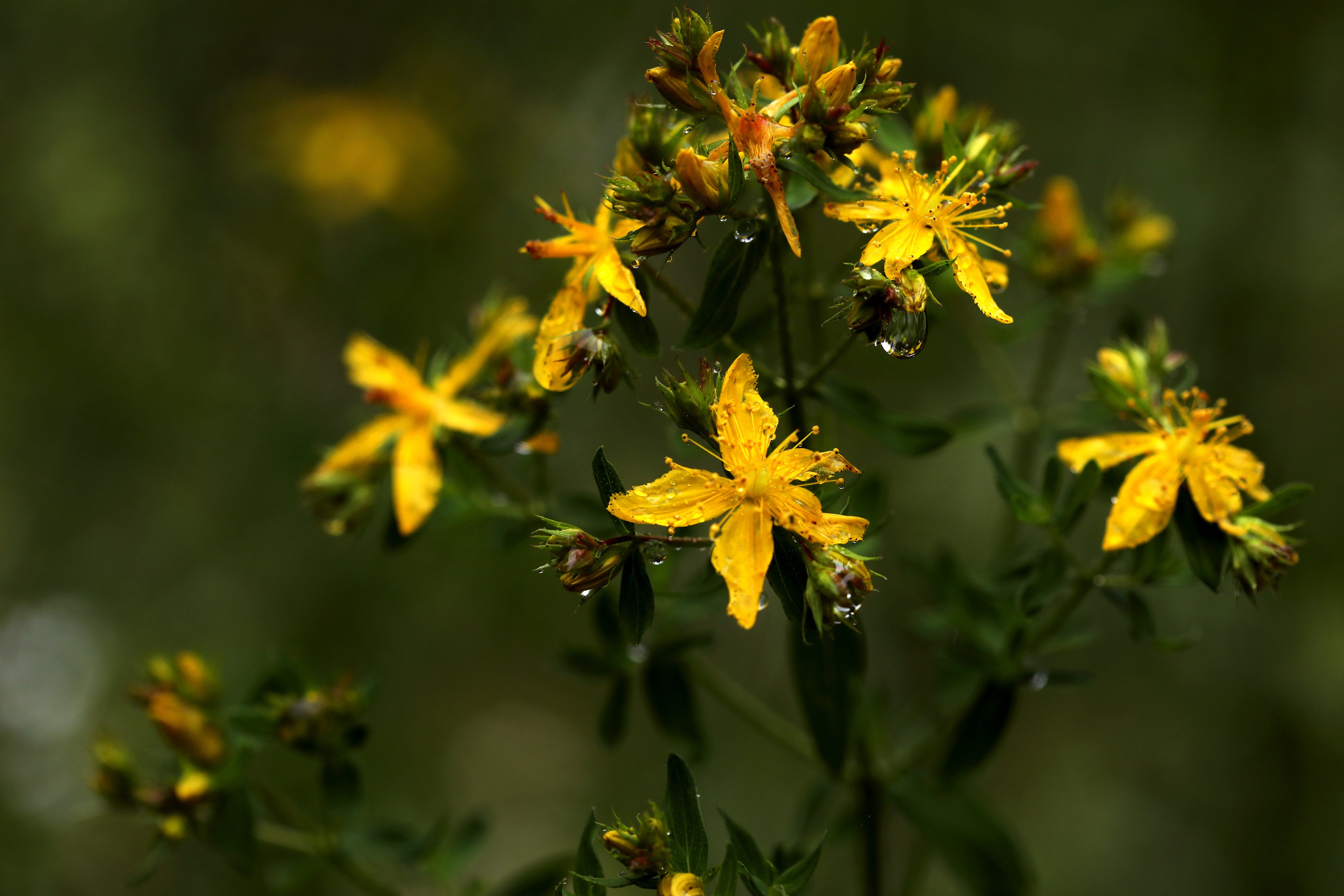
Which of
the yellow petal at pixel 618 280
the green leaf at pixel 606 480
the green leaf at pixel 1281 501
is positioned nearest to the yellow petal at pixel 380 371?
the yellow petal at pixel 618 280

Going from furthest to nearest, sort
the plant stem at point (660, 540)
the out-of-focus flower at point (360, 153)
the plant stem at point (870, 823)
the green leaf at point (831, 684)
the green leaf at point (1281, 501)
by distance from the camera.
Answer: the out-of-focus flower at point (360, 153)
the plant stem at point (870, 823)
the green leaf at point (831, 684)
the green leaf at point (1281, 501)
the plant stem at point (660, 540)

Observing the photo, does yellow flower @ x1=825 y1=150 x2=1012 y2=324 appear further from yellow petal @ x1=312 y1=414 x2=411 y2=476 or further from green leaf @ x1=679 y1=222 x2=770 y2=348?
yellow petal @ x1=312 y1=414 x2=411 y2=476

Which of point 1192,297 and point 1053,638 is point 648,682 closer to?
point 1053,638

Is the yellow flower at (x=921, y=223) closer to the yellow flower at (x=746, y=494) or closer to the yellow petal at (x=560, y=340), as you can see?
Answer: the yellow flower at (x=746, y=494)

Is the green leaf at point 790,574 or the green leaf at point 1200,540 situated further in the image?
the green leaf at point 1200,540

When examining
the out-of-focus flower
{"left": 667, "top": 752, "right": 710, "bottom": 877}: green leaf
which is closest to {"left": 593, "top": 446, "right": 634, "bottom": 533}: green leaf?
{"left": 667, "top": 752, "right": 710, "bottom": 877}: green leaf

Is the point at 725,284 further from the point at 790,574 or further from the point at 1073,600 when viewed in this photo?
the point at 1073,600

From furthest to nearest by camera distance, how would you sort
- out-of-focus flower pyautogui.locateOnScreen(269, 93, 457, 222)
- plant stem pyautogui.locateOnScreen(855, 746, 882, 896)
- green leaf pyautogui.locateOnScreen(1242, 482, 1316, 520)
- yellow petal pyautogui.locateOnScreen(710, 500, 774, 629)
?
out-of-focus flower pyautogui.locateOnScreen(269, 93, 457, 222) → plant stem pyautogui.locateOnScreen(855, 746, 882, 896) → green leaf pyautogui.locateOnScreen(1242, 482, 1316, 520) → yellow petal pyautogui.locateOnScreen(710, 500, 774, 629)

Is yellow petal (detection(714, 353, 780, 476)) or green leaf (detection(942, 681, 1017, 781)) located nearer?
yellow petal (detection(714, 353, 780, 476))
